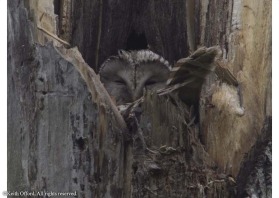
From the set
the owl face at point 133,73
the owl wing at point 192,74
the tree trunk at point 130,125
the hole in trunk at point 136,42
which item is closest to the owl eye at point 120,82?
the owl face at point 133,73

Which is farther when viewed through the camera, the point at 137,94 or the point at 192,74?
the point at 137,94

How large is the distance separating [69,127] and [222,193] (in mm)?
523

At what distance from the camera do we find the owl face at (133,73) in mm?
2795

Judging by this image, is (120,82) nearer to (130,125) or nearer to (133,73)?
(133,73)

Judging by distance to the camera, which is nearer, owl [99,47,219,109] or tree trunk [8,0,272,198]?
tree trunk [8,0,272,198]

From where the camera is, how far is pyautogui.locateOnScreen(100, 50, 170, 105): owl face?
2795 millimetres

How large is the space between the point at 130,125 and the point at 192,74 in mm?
250

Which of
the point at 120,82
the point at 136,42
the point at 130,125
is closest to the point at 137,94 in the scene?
the point at 120,82

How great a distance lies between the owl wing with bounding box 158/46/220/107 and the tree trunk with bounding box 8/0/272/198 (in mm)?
35

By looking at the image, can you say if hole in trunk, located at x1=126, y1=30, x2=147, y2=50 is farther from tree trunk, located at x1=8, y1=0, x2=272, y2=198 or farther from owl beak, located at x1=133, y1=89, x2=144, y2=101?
tree trunk, located at x1=8, y1=0, x2=272, y2=198

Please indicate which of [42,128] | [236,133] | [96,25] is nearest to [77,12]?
[96,25]

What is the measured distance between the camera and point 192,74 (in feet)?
7.11

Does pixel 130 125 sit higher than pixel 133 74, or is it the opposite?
pixel 133 74

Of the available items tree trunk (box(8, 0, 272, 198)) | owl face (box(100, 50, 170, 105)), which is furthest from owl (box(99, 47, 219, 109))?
tree trunk (box(8, 0, 272, 198))
